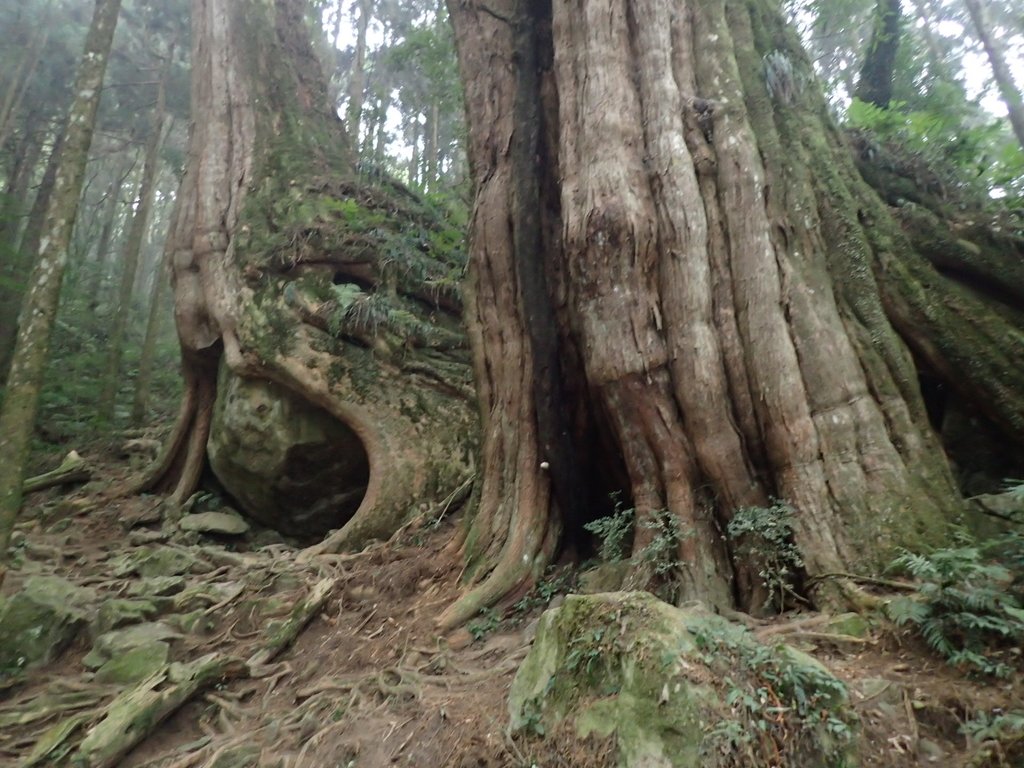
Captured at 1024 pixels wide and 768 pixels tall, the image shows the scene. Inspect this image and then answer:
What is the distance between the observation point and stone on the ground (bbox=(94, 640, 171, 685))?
15.3ft

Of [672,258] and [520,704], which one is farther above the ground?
[672,258]

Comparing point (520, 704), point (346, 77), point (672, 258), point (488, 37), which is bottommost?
point (520, 704)

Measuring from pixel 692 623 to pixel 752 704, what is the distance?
1.36 ft

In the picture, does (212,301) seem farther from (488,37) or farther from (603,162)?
(603,162)

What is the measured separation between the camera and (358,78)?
1655 cm

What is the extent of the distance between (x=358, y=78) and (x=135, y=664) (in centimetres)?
1520

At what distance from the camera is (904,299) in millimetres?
4641

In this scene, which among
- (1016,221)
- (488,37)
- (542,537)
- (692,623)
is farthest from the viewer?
(488,37)

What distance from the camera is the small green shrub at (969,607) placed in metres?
2.78

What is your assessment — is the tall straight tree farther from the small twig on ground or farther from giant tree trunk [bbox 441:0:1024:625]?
the small twig on ground

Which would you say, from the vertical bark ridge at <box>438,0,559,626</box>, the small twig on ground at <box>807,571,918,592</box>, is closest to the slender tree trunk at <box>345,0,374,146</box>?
the vertical bark ridge at <box>438,0,559,626</box>

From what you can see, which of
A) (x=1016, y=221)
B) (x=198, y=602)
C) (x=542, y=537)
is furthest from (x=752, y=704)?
(x=198, y=602)

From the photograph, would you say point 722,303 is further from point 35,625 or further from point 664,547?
point 35,625

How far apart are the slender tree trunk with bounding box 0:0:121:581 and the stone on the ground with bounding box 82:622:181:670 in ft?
3.10
